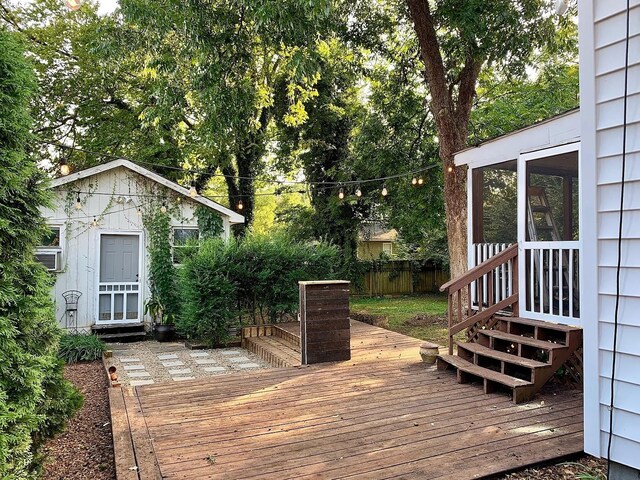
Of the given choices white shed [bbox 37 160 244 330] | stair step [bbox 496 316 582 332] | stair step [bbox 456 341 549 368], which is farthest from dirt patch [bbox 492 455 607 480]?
white shed [bbox 37 160 244 330]

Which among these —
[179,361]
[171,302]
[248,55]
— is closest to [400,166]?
[248,55]

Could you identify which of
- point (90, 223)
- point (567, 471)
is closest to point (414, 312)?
point (90, 223)

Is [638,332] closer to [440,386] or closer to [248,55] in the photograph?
[440,386]

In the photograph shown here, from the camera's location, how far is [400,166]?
37.8ft

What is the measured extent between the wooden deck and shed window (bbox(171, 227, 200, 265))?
4376 mm

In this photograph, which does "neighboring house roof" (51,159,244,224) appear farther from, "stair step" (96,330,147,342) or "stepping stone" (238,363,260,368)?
"stepping stone" (238,363,260,368)

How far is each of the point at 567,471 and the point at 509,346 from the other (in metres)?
2.25

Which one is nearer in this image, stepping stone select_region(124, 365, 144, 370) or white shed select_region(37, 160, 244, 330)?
stepping stone select_region(124, 365, 144, 370)

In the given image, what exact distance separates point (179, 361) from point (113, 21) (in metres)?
6.67

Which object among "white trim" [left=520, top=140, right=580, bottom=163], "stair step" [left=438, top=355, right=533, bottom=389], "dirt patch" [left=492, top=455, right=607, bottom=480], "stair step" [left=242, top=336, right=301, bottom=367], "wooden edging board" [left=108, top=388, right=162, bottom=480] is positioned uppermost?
"white trim" [left=520, top=140, right=580, bottom=163]

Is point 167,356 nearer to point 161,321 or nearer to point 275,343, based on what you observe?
point 275,343

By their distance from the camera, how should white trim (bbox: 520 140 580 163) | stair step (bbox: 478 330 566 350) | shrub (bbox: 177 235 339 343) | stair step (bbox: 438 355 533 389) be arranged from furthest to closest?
shrub (bbox: 177 235 339 343) → white trim (bbox: 520 140 580 163) → stair step (bbox: 478 330 566 350) → stair step (bbox: 438 355 533 389)

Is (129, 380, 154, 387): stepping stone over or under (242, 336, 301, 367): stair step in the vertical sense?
under

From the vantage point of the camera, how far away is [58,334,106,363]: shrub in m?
6.81
